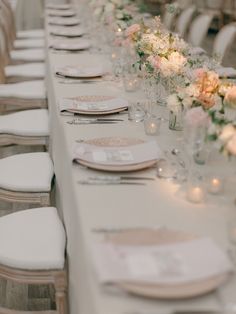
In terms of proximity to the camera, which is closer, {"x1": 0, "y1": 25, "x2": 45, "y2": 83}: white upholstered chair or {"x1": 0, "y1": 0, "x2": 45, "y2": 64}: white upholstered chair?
{"x1": 0, "y1": 25, "x2": 45, "y2": 83}: white upholstered chair

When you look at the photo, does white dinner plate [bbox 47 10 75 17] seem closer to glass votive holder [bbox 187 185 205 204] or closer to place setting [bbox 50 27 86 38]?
place setting [bbox 50 27 86 38]

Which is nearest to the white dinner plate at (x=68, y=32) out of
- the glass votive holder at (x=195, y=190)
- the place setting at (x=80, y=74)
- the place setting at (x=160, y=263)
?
the place setting at (x=80, y=74)

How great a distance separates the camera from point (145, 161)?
1.87 m

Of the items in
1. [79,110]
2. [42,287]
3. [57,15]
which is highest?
[79,110]

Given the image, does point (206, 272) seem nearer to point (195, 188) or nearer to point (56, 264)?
point (195, 188)

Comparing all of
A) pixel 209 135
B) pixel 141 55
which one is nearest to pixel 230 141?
pixel 209 135

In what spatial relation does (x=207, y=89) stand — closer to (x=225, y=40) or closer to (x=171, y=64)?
(x=171, y=64)

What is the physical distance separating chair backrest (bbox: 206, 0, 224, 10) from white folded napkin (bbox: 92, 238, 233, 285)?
9.84 metres

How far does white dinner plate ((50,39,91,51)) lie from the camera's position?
13.8 feet

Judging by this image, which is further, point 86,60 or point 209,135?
point 86,60

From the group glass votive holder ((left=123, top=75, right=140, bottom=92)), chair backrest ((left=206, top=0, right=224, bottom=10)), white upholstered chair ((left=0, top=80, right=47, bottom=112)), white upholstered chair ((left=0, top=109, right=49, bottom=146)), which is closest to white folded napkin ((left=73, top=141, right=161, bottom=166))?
glass votive holder ((left=123, top=75, right=140, bottom=92))

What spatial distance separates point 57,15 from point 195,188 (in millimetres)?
5157

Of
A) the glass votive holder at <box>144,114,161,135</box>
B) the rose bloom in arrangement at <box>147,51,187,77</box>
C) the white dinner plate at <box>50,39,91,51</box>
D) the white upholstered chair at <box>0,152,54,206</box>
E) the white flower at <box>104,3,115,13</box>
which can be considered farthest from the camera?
the white flower at <box>104,3,115,13</box>

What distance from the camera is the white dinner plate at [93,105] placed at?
246cm
